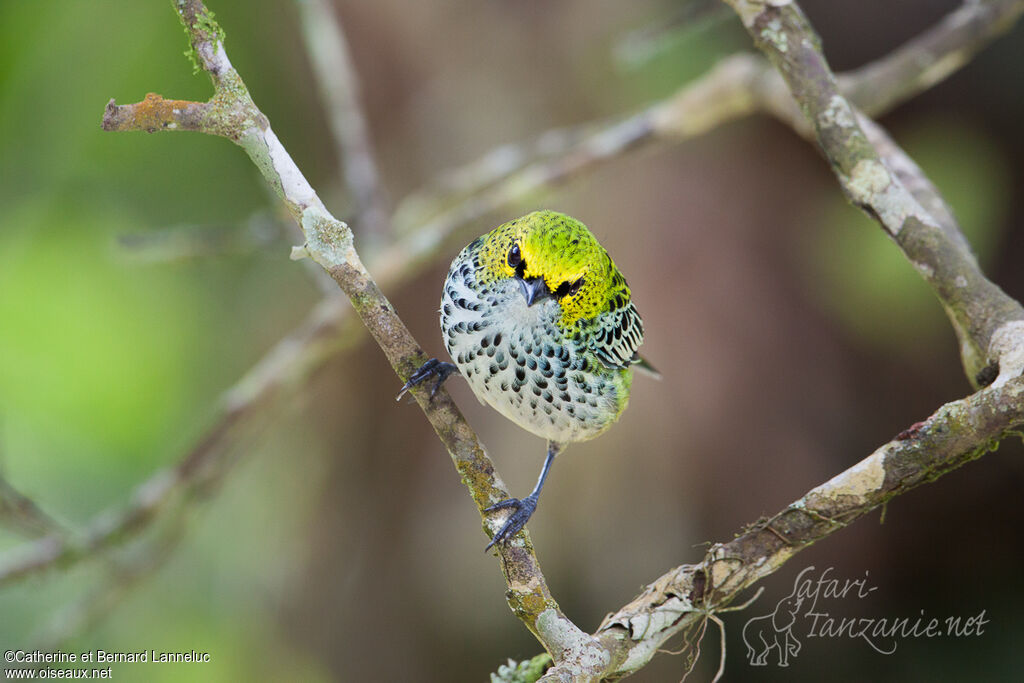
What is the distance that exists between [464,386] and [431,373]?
8.03 feet

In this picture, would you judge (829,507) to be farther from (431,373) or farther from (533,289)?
(431,373)

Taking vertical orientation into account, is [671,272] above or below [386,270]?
below

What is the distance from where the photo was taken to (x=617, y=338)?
82.6 inches

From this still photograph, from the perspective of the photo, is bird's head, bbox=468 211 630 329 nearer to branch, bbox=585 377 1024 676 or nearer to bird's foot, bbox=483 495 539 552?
bird's foot, bbox=483 495 539 552

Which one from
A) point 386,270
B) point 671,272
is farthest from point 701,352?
point 386,270

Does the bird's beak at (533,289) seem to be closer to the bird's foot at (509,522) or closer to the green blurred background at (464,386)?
the bird's foot at (509,522)

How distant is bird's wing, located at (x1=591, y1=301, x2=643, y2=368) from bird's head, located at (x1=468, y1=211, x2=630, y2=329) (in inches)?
1.4

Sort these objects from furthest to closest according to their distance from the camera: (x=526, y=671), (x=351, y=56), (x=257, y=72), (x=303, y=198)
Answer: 1. (x=257, y=72)
2. (x=351, y=56)
3. (x=526, y=671)
4. (x=303, y=198)

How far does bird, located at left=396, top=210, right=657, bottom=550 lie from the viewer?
1864 millimetres

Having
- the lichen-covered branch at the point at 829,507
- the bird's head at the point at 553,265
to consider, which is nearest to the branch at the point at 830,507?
the lichen-covered branch at the point at 829,507

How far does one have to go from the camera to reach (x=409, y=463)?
4.91 meters

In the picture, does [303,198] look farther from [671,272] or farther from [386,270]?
[671,272]

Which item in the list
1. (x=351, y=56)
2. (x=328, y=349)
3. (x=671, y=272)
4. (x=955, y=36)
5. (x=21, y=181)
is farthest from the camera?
(x=351, y=56)

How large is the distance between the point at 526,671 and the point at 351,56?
405 centimetres
